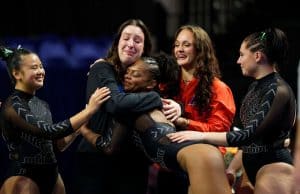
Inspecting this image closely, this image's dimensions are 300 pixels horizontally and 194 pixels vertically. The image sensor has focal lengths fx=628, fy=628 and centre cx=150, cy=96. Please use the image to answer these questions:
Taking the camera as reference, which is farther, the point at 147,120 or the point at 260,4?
the point at 260,4

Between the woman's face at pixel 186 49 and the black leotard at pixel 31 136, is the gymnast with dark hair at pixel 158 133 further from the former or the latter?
the black leotard at pixel 31 136

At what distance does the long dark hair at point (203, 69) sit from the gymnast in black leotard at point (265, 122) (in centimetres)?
31

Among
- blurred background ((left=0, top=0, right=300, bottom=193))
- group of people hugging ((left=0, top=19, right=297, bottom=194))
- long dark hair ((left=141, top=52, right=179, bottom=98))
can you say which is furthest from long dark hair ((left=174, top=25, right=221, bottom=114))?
blurred background ((left=0, top=0, right=300, bottom=193))

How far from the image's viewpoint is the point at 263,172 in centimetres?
334

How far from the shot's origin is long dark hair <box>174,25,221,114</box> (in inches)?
150

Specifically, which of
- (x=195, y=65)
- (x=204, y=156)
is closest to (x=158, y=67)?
(x=195, y=65)

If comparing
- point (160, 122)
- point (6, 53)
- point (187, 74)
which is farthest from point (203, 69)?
point (6, 53)

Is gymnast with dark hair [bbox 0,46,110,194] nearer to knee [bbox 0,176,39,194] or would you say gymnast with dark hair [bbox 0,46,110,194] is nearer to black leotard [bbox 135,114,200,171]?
knee [bbox 0,176,39,194]

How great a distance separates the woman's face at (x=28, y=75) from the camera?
358cm

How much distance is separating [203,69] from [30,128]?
115 centimetres

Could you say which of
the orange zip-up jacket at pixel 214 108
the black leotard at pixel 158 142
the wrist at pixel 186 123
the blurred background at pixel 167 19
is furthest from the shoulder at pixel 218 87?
the blurred background at pixel 167 19

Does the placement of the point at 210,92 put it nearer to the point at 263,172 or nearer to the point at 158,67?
the point at 158,67

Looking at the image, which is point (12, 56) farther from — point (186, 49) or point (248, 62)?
point (248, 62)

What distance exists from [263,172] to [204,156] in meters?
0.45
